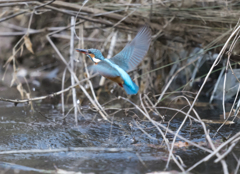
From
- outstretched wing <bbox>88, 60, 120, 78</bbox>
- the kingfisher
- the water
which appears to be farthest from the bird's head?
the water

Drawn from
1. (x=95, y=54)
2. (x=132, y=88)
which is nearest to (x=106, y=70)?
(x=132, y=88)

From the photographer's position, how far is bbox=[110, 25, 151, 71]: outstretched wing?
2188mm

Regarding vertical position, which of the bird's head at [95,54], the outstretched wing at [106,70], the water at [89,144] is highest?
the bird's head at [95,54]

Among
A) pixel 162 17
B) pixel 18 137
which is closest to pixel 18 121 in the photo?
pixel 18 137

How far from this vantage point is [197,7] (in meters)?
3.12

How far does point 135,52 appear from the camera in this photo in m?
2.27

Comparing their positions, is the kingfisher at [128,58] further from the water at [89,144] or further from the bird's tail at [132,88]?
the water at [89,144]

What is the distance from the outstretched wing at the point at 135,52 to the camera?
2.19m

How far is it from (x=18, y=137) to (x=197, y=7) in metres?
2.21

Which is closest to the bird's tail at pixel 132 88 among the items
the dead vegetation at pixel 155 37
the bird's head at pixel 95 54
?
the bird's head at pixel 95 54

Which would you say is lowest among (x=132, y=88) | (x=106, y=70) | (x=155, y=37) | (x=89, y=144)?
(x=89, y=144)

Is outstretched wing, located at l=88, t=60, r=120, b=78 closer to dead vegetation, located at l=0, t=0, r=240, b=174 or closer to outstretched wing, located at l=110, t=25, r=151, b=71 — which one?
outstretched wing, located at l=110, t=25, r=151, b=71

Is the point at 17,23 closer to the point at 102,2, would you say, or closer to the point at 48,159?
the point at 102,2

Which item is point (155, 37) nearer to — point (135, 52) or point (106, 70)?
point (135, 52)
